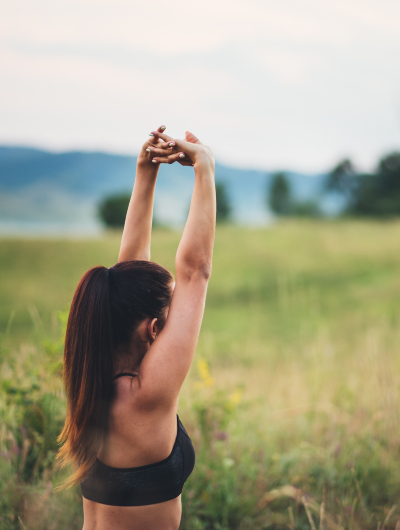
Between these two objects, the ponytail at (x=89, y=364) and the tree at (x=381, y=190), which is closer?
the ponytail at (x=89, y=364)

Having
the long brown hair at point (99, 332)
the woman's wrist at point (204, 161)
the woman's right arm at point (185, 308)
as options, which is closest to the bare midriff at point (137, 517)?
the long brown hair at point (99, 332)

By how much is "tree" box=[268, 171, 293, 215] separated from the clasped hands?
48.0 m

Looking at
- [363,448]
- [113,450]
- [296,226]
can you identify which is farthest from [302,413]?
[296,226]

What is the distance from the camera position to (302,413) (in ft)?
12.7

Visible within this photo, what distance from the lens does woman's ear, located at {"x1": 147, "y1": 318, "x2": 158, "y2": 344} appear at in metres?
1.50

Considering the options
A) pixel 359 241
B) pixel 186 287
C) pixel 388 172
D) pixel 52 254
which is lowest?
pixel 52 254

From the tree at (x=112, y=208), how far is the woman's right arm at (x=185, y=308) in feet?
127

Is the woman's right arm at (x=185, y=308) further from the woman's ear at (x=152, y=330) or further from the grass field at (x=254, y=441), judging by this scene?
the grass field at (x=254, y=441)

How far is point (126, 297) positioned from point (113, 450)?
0.54 meters

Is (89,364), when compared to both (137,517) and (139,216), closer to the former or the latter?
(137,517)

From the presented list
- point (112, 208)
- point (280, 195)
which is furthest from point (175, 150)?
point (280, 195)

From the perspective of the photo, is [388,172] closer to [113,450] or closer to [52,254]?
[52,254]

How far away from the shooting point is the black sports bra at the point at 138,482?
1488 mm

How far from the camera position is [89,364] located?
145 cm
